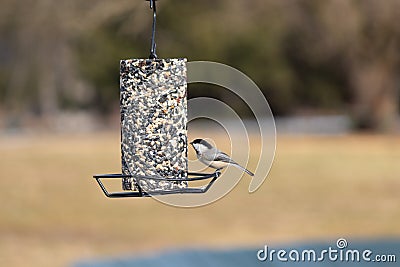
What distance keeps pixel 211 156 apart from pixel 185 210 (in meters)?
16.6

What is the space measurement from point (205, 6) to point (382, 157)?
34.0 ft

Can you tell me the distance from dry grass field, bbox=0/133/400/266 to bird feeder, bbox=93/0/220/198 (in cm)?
1066

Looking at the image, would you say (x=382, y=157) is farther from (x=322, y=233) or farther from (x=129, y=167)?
(x=129, y=167)

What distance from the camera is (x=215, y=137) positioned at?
29.7 m

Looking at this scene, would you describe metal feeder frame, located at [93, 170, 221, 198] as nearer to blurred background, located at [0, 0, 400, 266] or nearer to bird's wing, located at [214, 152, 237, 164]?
bird's wing, located at [214, 152, 237, 164]

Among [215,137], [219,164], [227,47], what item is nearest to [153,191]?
[219,164]

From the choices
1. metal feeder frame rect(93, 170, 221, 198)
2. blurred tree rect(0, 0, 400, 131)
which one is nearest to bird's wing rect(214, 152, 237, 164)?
metal feeder frame rect(93, 170, 221, 198)

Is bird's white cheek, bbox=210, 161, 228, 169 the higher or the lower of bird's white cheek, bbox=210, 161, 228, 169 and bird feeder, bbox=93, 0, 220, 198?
the lower

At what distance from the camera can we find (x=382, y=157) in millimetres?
28391

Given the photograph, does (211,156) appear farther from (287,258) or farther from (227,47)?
(227,47)

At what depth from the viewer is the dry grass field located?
57.8 feet

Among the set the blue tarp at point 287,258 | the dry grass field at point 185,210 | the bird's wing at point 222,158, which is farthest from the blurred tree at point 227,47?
the bird's wing at point 222,158

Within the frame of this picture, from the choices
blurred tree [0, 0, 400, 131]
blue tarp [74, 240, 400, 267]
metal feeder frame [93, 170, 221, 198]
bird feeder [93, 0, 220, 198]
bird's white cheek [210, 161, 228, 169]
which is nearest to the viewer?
metal feeder frame [93, 170, 221, 198]

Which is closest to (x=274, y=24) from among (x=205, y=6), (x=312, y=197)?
(x=205, y=6)
